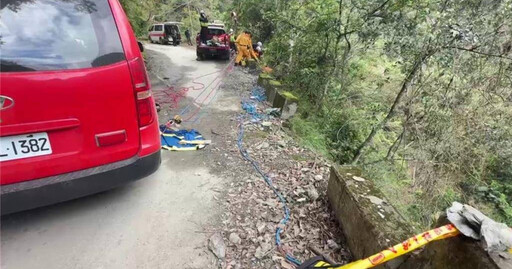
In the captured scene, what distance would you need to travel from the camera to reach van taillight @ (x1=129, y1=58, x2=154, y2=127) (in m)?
2.12

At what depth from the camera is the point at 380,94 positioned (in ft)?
24.8

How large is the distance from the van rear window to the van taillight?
0.12 meters

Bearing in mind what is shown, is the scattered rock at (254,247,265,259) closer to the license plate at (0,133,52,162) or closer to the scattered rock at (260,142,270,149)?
the license plate at (0,133,52,162)

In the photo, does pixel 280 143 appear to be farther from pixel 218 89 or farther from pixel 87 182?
pixel 218 89

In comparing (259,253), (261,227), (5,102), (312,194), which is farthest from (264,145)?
(5,102)

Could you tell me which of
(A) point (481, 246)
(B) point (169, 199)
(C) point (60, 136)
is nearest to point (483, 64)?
(A) point (481, 246)

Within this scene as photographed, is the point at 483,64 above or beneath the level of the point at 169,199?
above

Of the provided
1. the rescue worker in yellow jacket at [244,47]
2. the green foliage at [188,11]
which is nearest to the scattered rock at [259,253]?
the rescue worker in yellow jacket at [244,47]

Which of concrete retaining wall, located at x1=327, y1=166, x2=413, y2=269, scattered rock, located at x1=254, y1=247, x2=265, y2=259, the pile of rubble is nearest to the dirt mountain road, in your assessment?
the pile of rubble

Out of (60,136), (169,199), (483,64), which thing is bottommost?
(169,199)

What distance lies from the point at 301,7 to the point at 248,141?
16.4ft

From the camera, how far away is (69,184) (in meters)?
2.04

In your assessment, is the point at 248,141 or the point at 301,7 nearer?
the point at 248,141

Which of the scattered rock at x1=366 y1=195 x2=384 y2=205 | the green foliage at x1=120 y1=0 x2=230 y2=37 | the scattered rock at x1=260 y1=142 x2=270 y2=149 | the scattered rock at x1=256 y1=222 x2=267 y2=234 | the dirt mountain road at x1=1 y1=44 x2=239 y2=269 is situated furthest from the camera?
the green foliage at x1=120 y1=0 x2=230 y2=37
